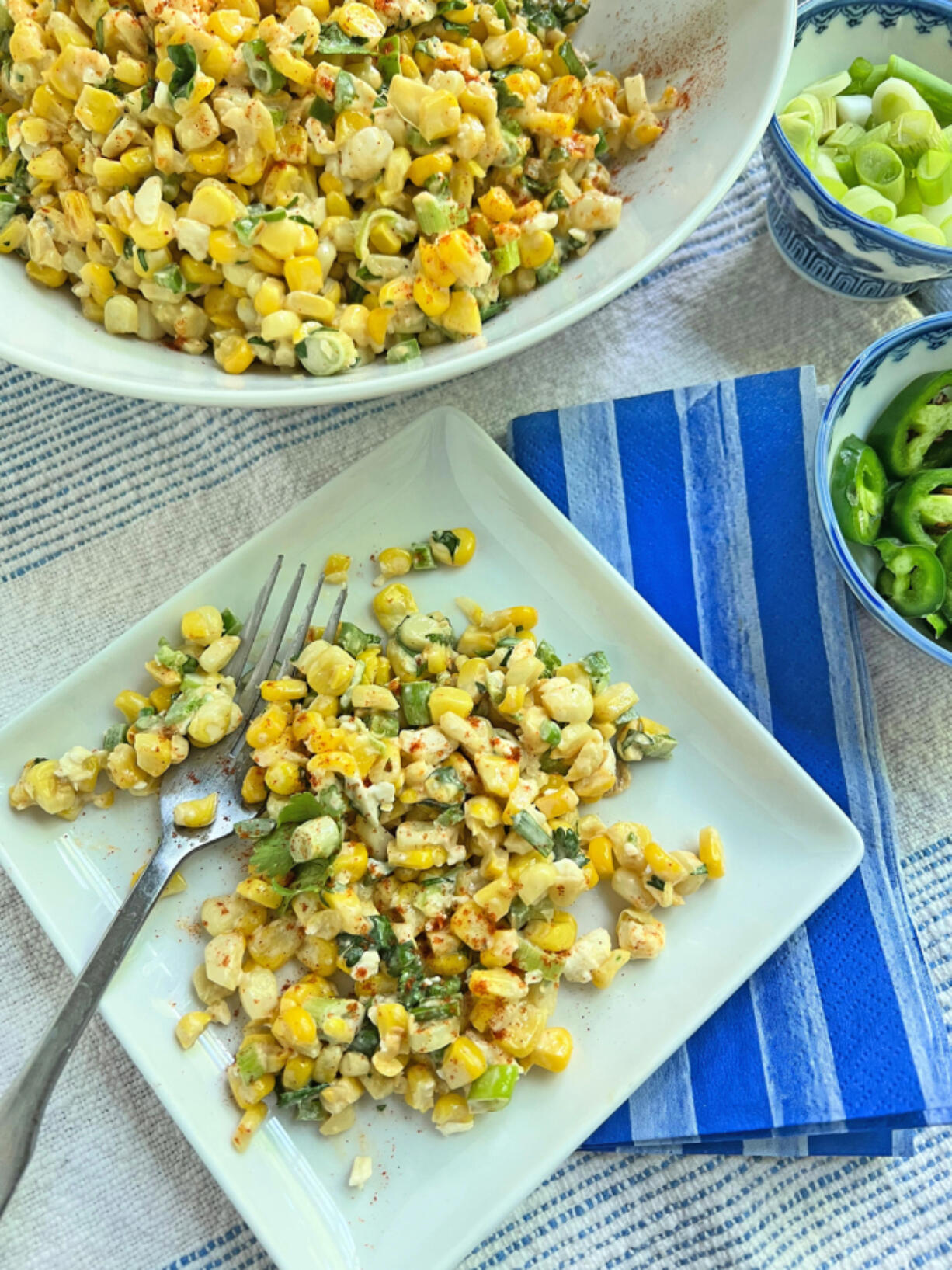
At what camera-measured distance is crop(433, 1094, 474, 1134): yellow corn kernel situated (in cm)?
160

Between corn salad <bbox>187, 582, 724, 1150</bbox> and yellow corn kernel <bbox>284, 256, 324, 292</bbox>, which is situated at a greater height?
yellow corn kernel <bbox>284, 256, 324, 292</bbox>

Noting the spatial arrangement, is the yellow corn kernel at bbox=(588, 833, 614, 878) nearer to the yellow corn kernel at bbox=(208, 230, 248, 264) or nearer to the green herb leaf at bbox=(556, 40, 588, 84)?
the yellow corn kernel at bbox=(208, 230, 248, 264)

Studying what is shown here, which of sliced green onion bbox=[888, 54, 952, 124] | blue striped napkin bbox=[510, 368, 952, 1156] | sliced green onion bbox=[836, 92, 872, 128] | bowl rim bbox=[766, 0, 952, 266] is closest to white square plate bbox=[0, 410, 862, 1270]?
blue striped napkin bbox=[510, 368, 952, 1156]

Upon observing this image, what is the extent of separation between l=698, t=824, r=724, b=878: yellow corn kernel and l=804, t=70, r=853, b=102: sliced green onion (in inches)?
54.5

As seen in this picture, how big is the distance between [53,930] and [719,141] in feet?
5.10

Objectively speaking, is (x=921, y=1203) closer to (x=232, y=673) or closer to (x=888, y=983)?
(x=888, y=983)

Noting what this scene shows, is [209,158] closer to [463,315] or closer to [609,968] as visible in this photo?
[463,315]

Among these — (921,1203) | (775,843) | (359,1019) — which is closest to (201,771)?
(359,1019)

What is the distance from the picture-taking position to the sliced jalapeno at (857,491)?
187 centimetres

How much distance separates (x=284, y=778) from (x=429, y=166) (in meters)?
0.91

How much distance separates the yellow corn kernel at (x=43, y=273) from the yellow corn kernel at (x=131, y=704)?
64 centimetres

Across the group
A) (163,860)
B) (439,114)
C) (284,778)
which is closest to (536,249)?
(439,114)

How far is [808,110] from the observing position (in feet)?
6.53

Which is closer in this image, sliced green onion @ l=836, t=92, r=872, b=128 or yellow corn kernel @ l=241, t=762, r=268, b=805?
yellow corn kernel @ l=241, t=762, r=268, b=805
